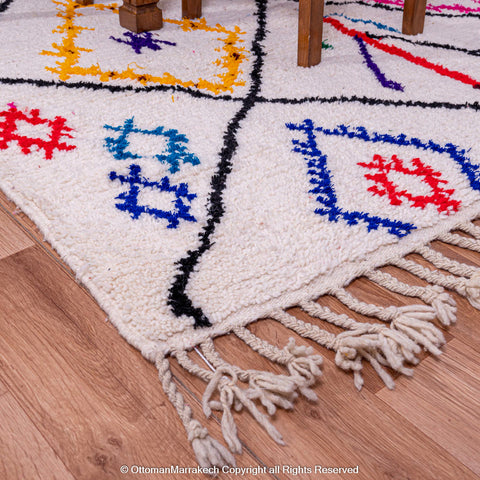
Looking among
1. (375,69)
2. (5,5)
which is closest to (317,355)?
(375,69)

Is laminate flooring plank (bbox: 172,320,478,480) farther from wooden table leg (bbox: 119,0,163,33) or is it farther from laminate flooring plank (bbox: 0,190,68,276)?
wooden table leg (bbox: 119,0,163,33)

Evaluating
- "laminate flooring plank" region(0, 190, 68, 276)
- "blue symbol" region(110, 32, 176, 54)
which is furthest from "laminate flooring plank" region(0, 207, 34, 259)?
"blue symbol" region(110, 32, 176, 54)

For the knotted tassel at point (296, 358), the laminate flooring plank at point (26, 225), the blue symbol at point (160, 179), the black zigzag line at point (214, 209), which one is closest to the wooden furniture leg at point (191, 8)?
the black zigzag line at point (214, 209)

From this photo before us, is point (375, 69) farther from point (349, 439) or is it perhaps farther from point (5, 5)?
point (5, 5)

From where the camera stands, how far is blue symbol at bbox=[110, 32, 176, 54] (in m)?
1.38

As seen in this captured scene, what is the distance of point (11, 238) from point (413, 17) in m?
1.29

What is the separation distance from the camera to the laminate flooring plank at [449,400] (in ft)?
1.77

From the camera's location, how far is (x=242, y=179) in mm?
903

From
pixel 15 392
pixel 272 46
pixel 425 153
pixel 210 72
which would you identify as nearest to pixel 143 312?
pixel 15 392

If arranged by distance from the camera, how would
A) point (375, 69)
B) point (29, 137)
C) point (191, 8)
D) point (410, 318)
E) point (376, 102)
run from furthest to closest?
point (191, 8) < point (375, 69) < point (376, 102) < point (29, 137) < point (410, 318)

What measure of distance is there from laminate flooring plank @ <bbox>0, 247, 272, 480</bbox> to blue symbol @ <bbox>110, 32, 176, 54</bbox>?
88cm

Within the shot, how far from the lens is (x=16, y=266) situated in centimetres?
73

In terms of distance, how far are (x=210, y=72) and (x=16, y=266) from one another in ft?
2.44

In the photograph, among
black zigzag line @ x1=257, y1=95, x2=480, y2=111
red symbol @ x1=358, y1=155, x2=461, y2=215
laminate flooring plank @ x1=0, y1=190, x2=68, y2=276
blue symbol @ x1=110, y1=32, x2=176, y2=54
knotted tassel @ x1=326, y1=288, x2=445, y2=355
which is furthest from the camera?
blue symbol @ x1=110, y1=32, x2=176, y2=54
